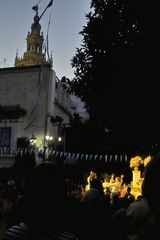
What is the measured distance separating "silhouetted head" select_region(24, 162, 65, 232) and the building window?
34.7 metres

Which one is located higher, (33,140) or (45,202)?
(33,140)

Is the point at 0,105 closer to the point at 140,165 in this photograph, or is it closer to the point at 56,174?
the point at 140,165

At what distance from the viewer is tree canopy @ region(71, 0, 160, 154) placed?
18.0m

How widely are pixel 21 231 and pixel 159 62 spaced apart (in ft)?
51.4

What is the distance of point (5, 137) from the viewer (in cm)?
3716

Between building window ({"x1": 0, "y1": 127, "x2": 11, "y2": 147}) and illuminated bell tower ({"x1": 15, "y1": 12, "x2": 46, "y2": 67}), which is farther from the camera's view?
illuminated bell tower ({"x1": 15, "y1": 12, "x2": 46, "y2": 67})

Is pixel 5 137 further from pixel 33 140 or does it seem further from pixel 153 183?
pixel 153 183

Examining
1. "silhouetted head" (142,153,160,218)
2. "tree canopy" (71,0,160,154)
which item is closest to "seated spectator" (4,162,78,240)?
"silhouetted head" (142,153,160,218)

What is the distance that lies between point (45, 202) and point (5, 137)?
1385 inches

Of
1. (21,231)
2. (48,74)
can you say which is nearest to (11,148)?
(48,74)

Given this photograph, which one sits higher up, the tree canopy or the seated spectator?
the tree canopy

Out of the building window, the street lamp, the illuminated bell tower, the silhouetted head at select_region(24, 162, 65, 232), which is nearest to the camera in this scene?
the silhouetted head at select_region(24, 162, 65, 232)

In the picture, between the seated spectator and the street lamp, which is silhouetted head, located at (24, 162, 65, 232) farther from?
the street lamp

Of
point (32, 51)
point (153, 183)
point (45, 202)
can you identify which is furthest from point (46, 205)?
point (32, 51)
